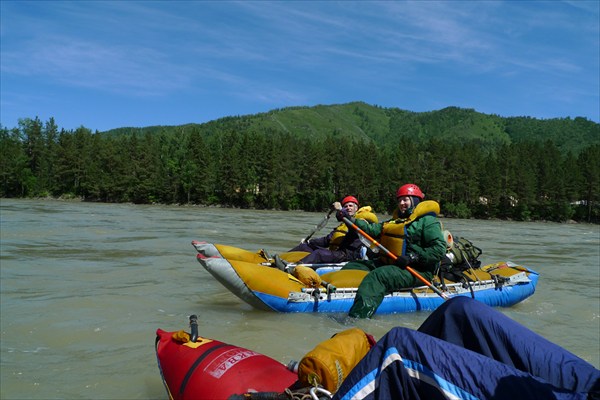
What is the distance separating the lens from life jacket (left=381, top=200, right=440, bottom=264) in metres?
6.52

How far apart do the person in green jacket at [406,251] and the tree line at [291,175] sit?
48.1 meters

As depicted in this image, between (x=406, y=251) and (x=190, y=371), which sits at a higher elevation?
(x=406, y=251)

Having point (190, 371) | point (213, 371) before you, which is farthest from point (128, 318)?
point (213, 371)

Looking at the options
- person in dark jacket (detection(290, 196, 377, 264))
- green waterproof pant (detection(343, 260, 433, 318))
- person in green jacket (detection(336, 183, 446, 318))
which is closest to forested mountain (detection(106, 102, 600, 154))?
person in dark jacket (detection(290, 196, 377, 264))

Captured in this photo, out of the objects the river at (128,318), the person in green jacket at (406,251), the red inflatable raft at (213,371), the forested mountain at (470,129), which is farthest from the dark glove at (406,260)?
the forested mountain at (470,129)

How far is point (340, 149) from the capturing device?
60594mm

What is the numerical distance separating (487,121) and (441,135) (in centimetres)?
2431

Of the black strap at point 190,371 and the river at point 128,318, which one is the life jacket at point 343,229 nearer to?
the river at point 128,318

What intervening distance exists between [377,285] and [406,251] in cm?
67

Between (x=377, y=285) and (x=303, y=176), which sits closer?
(x=377, y=285)

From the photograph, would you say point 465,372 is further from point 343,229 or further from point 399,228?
point 343,229

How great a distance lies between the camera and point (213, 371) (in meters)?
2.99

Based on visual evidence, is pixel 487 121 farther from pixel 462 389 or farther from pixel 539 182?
pixel 462 389

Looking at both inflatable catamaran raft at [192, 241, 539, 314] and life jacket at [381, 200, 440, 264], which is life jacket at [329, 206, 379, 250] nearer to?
life jacket at [381, 200, 440, 264]
